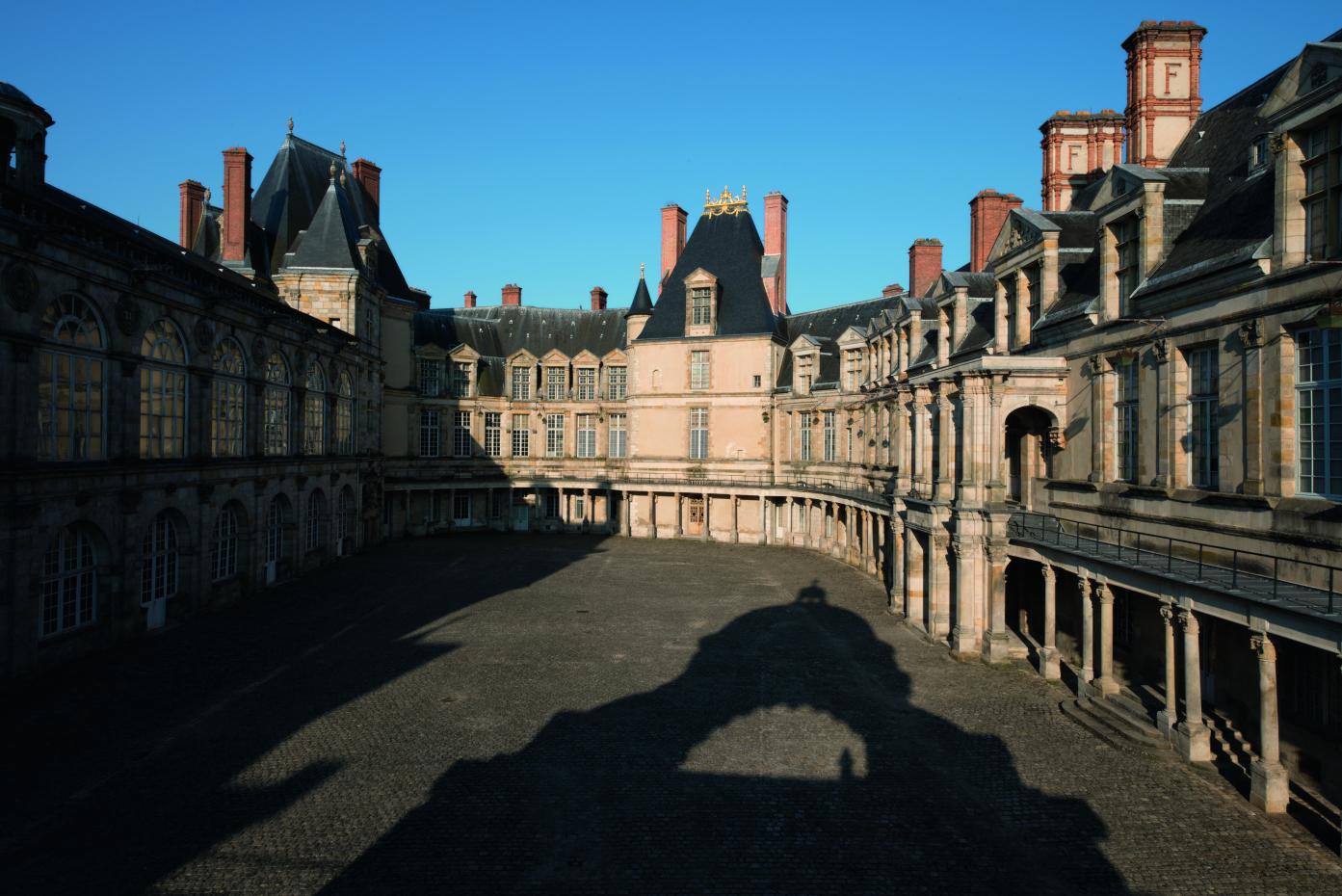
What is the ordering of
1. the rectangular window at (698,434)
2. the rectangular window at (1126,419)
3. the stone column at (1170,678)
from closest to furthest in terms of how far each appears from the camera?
1. the stone column at (1170,678)
2. the rectangular window at (1126,419)
3. the rectangular window at (698,434)

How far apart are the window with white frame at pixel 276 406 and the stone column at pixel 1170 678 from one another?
2669cm

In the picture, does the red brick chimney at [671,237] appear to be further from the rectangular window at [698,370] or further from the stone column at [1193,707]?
the stone column at [1193,707]

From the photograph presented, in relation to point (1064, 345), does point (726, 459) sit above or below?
below

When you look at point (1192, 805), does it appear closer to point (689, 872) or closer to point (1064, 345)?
point (689, 872)

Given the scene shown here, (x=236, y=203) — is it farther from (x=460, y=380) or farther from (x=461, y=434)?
(x=461, y=434)

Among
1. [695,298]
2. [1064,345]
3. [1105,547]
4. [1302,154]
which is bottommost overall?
[1105,547]

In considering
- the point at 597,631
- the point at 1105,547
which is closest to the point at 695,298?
the point at 597,631

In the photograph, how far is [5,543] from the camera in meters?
15.6

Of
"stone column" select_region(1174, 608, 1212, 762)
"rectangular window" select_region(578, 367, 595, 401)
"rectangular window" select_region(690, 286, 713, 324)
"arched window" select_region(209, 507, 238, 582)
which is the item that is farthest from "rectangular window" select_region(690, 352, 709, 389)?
"stone column" select_region(1174, 608, 1212, 762)

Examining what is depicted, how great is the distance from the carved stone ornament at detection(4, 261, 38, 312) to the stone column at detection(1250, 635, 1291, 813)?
2221 centimetres

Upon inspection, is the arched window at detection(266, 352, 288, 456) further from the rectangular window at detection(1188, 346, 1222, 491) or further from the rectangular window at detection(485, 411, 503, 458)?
the rectangular window at detection(1188, 346, 1222, 491)

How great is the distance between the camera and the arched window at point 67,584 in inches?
675

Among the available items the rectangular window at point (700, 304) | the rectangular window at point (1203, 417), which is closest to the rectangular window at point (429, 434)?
the rectangular window at point (700, 304)

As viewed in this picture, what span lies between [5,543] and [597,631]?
508 inches
